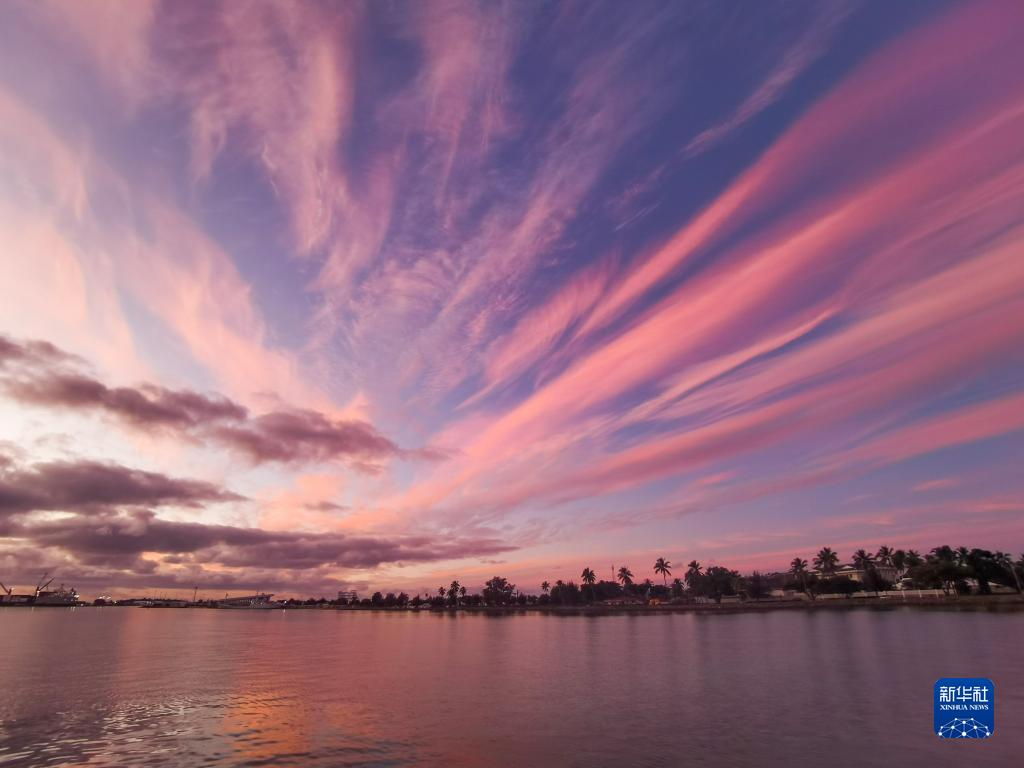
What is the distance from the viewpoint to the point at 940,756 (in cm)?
3500

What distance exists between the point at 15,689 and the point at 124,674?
578 inches

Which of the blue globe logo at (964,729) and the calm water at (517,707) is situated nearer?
the calm water at (517,707)

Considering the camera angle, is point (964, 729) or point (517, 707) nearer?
point (964, 729)

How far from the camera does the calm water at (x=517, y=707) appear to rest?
3569 centimetres

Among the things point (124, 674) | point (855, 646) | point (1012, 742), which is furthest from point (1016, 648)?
point (124, 674)

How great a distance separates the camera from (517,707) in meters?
50.1

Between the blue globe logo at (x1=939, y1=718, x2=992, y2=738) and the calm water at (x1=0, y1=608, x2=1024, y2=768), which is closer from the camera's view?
the calm water at (x1=0, y1=608, x2=1024, y2=768)

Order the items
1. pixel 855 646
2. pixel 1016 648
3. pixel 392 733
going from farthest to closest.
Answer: pixel 855 646
pixel 1016 648
pixel 392 733

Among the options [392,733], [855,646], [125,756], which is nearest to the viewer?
[125,756]

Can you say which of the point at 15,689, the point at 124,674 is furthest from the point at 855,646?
the point at 15,689

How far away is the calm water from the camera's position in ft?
117

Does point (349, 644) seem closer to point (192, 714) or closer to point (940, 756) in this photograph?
point (192, 714)

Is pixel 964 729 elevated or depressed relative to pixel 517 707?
elevated

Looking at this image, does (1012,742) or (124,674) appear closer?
(1012,742)
